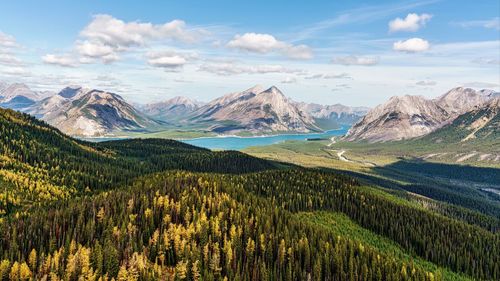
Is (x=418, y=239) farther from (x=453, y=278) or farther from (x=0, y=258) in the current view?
(x=0, y=258)

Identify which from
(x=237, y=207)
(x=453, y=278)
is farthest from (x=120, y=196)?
(x=453, y=278)

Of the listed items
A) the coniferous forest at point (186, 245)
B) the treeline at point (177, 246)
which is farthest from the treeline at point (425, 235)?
the treeline at point (177, 246)

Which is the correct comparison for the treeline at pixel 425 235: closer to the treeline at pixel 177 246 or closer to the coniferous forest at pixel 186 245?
the coniferous forest at pixel 186 245

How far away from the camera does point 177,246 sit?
98875 mm

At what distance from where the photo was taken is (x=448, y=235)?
187m

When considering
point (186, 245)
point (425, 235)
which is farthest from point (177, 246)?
point (425, 235)

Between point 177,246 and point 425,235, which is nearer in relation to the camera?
point 177,246

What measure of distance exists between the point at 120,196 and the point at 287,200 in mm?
85100

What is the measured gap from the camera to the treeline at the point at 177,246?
85.7 metres

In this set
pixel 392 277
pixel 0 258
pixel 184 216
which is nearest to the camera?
pixel 0 258

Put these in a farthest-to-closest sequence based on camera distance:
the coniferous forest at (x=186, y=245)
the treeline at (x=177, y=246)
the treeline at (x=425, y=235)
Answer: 1. the treeline at (x=425, y=235)
2. the coniferous forest at (x=186, y=245)
3. the treeline at (x=177, y=246)

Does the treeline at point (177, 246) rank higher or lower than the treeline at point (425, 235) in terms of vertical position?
higher

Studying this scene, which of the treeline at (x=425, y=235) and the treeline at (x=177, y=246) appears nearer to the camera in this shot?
the treeline at (x=177, y=246)

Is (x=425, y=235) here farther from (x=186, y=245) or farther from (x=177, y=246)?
(x=177, y=246)
